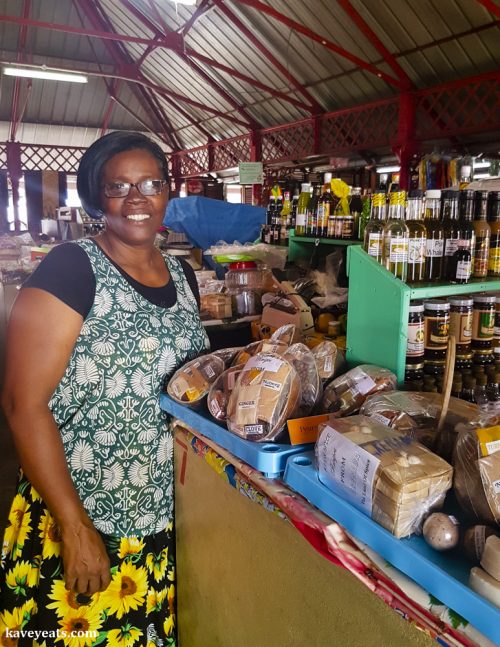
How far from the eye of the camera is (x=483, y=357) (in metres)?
1.68

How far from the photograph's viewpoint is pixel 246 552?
1278 mm

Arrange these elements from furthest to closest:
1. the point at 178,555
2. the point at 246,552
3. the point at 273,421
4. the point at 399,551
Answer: the point at 178,555
the point at 246,552
the point at 273,421
the point at 399,551

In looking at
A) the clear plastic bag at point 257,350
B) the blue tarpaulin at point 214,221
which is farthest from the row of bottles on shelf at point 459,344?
the blue tarpaulin at point 214,221

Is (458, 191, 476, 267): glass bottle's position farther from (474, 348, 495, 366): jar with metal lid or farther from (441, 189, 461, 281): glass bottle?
(474, 348, 495, 366): jar with metal lid

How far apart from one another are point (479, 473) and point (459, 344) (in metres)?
0.87

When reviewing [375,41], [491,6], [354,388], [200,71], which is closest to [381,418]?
[354,388]

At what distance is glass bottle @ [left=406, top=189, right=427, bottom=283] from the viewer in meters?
1.54

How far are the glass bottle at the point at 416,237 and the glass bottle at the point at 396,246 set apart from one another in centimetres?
3

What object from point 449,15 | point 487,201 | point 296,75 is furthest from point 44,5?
point 487,201

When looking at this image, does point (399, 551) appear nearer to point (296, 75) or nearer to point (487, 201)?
point (487, 201)

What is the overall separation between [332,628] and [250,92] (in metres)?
9.89

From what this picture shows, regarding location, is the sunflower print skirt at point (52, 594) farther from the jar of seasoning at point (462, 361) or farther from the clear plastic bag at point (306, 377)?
the jar of seasoning at point (462, 361)

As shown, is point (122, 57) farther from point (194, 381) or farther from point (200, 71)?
point (194, 381)

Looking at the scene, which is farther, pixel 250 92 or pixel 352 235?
pixel 250 92
